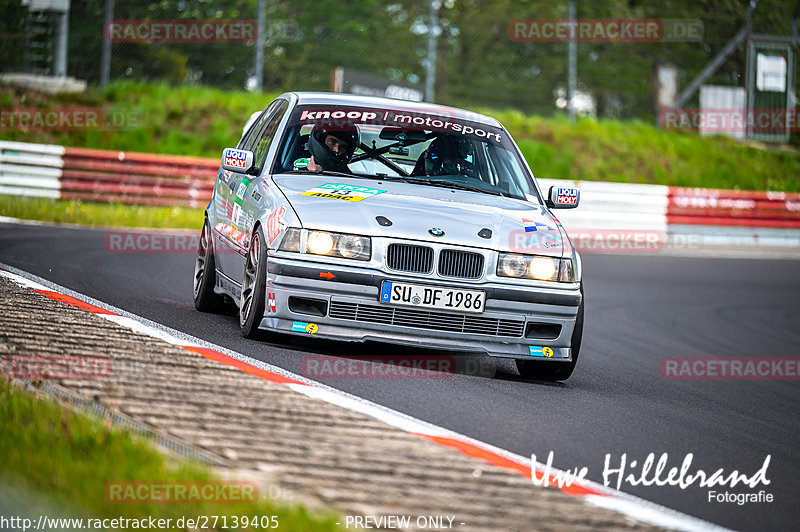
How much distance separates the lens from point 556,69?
23.4m

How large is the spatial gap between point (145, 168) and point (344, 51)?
4826 mm

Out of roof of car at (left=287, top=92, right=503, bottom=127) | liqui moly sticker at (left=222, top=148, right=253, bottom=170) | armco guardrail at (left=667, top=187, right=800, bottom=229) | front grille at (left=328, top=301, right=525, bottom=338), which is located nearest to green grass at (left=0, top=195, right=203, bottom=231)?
armco guardrail at (left=667, top=187, right=800, bottom=229)

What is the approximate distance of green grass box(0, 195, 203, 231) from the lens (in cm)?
1664

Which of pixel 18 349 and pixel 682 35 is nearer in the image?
pixel 18 349

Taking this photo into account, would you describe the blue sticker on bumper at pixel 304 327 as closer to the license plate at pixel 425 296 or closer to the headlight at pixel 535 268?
the license plate at pixel 425 296

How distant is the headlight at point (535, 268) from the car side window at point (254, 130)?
9.36 ft

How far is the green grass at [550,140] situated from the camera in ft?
76.0

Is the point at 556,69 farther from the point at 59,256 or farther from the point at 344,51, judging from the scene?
the point at 59,256

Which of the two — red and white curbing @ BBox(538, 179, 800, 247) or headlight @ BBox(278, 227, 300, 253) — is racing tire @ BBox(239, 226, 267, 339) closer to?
headlight @ BBox(278, 227, 300, 253)

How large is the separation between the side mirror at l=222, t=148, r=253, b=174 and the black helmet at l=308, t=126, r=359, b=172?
16.0 inches

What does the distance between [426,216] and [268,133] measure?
2.11 meters

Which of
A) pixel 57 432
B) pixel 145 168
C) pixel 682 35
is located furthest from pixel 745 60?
pixel 57 432

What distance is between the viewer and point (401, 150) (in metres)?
8.14

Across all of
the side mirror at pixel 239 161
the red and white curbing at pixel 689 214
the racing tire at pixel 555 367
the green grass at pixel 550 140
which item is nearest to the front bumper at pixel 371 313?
the racing tire at pixel 555 367
